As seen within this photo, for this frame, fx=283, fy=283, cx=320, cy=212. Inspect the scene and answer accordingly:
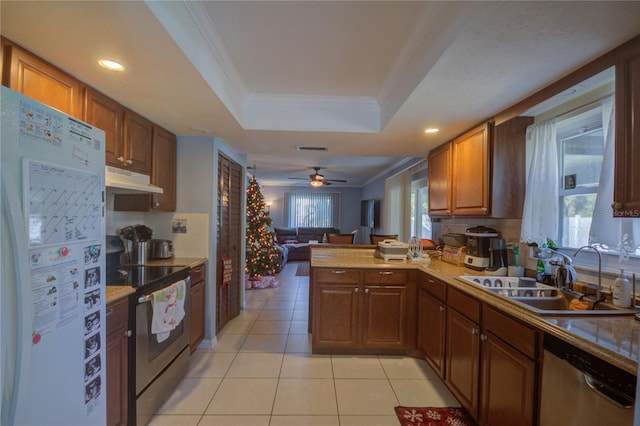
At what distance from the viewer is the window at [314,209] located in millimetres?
9859

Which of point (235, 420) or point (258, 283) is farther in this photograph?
point (258, 283)

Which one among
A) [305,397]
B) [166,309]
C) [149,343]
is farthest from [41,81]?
[305,397]

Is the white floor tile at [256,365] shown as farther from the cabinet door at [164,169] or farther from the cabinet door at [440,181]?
the cabinet door at [440,181]

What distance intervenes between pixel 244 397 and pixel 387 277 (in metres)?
1.54

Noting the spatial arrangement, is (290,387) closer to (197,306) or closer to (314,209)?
(197,306)

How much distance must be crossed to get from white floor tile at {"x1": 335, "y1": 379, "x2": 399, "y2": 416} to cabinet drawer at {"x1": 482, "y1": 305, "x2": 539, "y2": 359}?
37.0 inches

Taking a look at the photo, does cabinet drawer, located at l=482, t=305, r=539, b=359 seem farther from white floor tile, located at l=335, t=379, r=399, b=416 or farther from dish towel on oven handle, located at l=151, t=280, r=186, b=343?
dish towel on oven handle, located at l=151, t=280, r=186, b=343

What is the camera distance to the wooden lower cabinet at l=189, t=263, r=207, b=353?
2.55 metres

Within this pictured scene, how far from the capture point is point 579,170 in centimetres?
203

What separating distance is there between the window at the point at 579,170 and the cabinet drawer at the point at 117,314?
117 inches

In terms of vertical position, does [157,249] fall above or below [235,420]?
above

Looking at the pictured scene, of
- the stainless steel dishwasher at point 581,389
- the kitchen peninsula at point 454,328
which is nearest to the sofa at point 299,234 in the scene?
the kitchen peninsula at point 454,328

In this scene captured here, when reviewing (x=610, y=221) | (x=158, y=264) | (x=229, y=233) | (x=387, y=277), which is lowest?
(x=387, y=277)

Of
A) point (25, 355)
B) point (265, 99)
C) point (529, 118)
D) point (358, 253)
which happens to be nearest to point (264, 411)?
point (25, 355)
